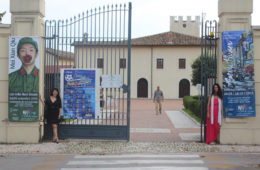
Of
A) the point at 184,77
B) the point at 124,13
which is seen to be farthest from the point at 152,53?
the point at 124,13

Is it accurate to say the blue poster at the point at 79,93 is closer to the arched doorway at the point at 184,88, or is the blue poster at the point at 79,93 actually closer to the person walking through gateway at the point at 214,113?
the person walking through gateway at the point at 214,113

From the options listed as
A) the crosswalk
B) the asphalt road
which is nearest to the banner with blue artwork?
the asphalt road

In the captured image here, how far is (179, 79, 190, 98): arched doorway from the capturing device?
45562 mm

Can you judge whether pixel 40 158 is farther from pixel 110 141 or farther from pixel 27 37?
pixel 27 37

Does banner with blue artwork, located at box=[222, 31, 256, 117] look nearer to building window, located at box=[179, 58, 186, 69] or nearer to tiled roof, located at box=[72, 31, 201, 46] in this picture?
tiled roof, located at box=[72, 31, 201, 46]

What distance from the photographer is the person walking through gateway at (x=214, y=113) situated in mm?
9417

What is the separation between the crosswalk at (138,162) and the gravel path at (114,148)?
22.8 inches

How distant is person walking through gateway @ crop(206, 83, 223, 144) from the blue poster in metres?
3.34

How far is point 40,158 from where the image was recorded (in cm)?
802

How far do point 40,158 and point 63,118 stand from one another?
2.00 metres

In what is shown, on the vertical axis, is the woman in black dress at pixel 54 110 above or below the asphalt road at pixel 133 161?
above

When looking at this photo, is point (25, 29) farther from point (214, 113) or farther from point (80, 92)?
point (214, 113)

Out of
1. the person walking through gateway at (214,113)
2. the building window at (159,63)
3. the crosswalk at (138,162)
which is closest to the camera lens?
the crosswalk at (138,162)

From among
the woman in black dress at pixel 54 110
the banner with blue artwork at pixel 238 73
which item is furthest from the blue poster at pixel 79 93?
the banner with blue artwork at pixel 238 73
